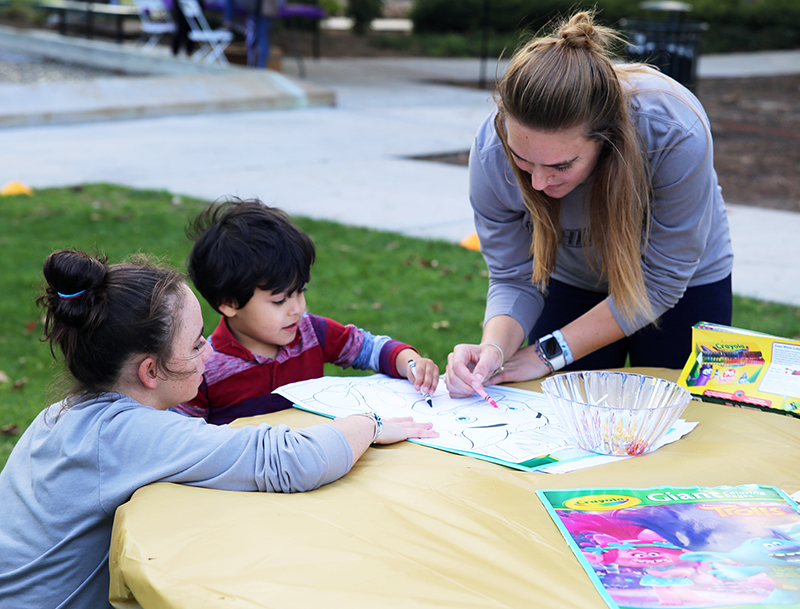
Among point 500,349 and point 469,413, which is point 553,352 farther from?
point 469,413

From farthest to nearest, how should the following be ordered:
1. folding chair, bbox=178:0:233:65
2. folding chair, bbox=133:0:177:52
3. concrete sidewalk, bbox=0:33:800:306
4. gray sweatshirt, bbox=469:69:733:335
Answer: folding chair, bbox=133:0:177:52
folding chair, bbox=178:0:233:65
concrete sidewalk, bbox=0:33:800:306
gray sweatshirt, bbox=469:69:733:335

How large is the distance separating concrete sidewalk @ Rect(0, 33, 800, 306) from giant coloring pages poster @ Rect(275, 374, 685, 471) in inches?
123

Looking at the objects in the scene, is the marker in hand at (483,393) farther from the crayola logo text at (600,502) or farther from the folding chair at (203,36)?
the folding chair at (203,36)

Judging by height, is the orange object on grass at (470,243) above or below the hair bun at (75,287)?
below

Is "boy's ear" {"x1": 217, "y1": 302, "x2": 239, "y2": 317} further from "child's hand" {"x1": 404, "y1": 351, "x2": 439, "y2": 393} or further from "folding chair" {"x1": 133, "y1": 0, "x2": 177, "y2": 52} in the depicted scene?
"folding chair" {"x1": 133, "y1": 0, "x2": 177, "y2": 52}

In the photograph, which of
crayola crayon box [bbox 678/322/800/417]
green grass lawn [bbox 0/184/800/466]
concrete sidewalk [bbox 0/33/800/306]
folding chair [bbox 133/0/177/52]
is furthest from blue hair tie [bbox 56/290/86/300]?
folding chair [bbox 133/0/177/52]

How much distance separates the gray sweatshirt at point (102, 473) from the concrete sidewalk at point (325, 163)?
3.67 meters

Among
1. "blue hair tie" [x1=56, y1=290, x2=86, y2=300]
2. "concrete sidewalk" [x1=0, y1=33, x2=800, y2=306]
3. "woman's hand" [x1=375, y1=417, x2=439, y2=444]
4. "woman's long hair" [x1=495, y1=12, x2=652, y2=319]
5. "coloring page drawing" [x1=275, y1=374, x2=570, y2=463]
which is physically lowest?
"concrete sidewalk" [x1=0, y1=33, x2=800, y2=306]

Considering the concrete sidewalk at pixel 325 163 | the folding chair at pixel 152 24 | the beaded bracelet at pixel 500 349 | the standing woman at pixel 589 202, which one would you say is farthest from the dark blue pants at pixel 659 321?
the folding chair at pixel 152 24

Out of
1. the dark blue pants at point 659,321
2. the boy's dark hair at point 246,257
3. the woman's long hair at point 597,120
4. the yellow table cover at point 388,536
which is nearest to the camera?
the yellow table cover at point 388,536

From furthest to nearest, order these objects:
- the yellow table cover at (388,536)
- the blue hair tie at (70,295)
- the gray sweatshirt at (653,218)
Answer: the gray sweatshirt at (653,218), the blue hair tie at (70,295), the yellow table cover at (388,536)

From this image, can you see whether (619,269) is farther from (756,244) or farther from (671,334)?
(756,244)

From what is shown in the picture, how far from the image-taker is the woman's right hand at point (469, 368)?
2.00 metres

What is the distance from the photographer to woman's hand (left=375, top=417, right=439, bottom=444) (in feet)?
5.54
